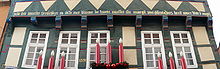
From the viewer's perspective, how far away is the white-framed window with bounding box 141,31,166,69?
9.09 metres

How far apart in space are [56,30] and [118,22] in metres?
2.80

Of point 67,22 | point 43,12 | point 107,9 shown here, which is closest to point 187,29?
point 107,9

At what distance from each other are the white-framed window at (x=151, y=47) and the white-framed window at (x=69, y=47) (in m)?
2.86

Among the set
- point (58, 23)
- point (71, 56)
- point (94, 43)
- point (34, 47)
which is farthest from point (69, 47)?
point (34, 47)

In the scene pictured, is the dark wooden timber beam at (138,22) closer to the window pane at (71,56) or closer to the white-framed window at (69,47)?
the white-framed window at (69,47)

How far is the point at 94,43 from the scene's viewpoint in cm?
958

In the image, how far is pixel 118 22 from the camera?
9945 millimetres

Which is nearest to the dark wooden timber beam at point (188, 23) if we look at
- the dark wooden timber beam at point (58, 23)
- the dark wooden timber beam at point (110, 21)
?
the dark wooden timber beam at point (110, 21)

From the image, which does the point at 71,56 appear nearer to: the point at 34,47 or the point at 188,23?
the point at 34,47

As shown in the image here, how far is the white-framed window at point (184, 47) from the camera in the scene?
925cm

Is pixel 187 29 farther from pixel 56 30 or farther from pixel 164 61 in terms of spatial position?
pixel 56 30

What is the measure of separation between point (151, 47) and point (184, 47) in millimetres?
1475

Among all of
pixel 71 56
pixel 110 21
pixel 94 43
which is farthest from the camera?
pixel 110 21

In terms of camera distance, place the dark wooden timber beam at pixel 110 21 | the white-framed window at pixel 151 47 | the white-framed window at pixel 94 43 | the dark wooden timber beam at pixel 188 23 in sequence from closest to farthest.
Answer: the white-framed window at pixel 151 47, the white-framed window at pixel 94 43, the dark wooden timber beam at pixel 110 21, the dark wooden timber beam at pixel 188 23
